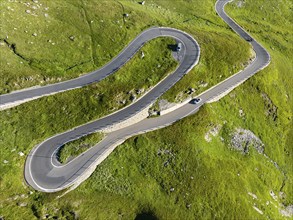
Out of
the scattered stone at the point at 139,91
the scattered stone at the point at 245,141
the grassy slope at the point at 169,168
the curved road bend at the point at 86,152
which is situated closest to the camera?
the grassy slope at the point at 169,168

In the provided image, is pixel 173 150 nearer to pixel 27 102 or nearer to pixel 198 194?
pixel 198 194

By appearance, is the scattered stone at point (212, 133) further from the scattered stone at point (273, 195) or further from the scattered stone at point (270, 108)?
the scattered stone at point (270, 108)

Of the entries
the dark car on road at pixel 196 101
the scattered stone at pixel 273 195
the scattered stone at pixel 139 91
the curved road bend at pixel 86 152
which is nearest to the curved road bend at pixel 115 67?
the curved road bend at pixel 86 152

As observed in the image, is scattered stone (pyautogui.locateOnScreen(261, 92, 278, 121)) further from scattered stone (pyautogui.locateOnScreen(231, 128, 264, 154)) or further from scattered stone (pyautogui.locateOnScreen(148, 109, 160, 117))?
scattered stone (pyautogui.locateOnScreen(148, 109, 160, 117))

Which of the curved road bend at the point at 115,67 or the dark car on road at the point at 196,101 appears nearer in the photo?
the curved road bend at the point at 115,67

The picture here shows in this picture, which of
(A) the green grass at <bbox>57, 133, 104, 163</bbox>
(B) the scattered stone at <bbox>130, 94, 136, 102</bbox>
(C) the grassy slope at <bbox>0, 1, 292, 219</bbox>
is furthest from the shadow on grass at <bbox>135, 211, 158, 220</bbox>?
(B) the scattered stone at <bbox>130, 94, 136, 102</bbox>

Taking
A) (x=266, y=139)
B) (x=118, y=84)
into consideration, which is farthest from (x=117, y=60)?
(x=266, y=139)

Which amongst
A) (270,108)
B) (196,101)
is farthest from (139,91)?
(270,108)
